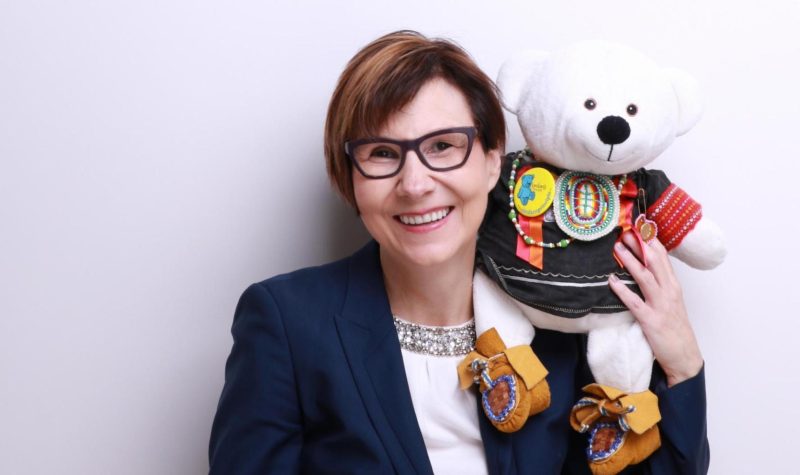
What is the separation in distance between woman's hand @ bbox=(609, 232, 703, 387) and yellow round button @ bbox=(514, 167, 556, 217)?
148mm

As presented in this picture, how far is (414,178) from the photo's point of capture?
148 cm

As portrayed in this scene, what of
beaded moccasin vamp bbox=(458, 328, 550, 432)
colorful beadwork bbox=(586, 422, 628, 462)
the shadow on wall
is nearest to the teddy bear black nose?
beaded moccasin vamp bbox=(458, 328, 550, 432)

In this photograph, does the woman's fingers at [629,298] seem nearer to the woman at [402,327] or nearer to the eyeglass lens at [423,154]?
the woman at [402,327]

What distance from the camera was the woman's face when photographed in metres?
1.50

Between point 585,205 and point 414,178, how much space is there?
0.30 m

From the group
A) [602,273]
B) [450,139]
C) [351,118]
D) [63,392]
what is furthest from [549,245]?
[63,392]

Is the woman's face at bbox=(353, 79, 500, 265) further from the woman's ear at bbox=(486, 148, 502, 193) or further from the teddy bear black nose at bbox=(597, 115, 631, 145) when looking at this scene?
the teddy bear black nose at bbox=(597, 115, 631, 145)

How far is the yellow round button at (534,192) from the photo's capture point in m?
1.54

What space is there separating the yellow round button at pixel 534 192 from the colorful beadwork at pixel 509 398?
0.92 feet

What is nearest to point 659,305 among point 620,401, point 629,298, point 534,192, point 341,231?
point 629,298

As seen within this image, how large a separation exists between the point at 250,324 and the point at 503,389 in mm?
445

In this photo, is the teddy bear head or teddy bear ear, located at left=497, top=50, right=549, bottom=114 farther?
teddy bear ear, located at left=497, top=50, right=549, bottom=114

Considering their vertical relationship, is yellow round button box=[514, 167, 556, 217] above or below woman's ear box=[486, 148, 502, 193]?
below

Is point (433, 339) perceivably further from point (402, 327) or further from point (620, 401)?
point (620, 401)
